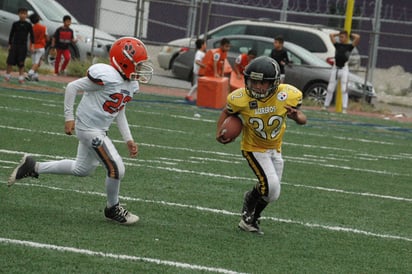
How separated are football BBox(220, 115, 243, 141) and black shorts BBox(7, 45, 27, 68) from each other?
484 inches

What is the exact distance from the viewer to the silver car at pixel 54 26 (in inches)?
953

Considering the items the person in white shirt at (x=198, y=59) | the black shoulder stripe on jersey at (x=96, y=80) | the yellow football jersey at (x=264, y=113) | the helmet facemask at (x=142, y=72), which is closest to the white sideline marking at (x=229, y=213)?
the yellow football jersey at (x=264, y=113)

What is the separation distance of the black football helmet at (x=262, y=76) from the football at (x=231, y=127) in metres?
0.22

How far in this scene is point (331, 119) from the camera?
63.3 feet

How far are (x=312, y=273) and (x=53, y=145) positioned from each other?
5844 mm

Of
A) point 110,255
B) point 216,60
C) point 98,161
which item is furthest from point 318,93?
point 110,255

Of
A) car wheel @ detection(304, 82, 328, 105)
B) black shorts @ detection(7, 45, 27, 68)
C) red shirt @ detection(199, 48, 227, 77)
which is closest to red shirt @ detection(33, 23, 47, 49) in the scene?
black shorts @ detection(7, 45, 27, 68)

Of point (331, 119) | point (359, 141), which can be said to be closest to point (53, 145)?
point (359, 141)

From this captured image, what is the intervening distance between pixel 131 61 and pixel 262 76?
0.98 metres

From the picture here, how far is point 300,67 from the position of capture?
2266cm

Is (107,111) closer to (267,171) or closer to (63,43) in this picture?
(267,171)

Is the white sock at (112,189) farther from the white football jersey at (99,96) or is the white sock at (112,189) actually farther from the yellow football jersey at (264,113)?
the yellow football jersey at (264,113)

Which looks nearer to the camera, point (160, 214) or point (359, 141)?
point (160, 214)

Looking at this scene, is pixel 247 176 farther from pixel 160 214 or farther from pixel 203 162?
pixel 160 214
